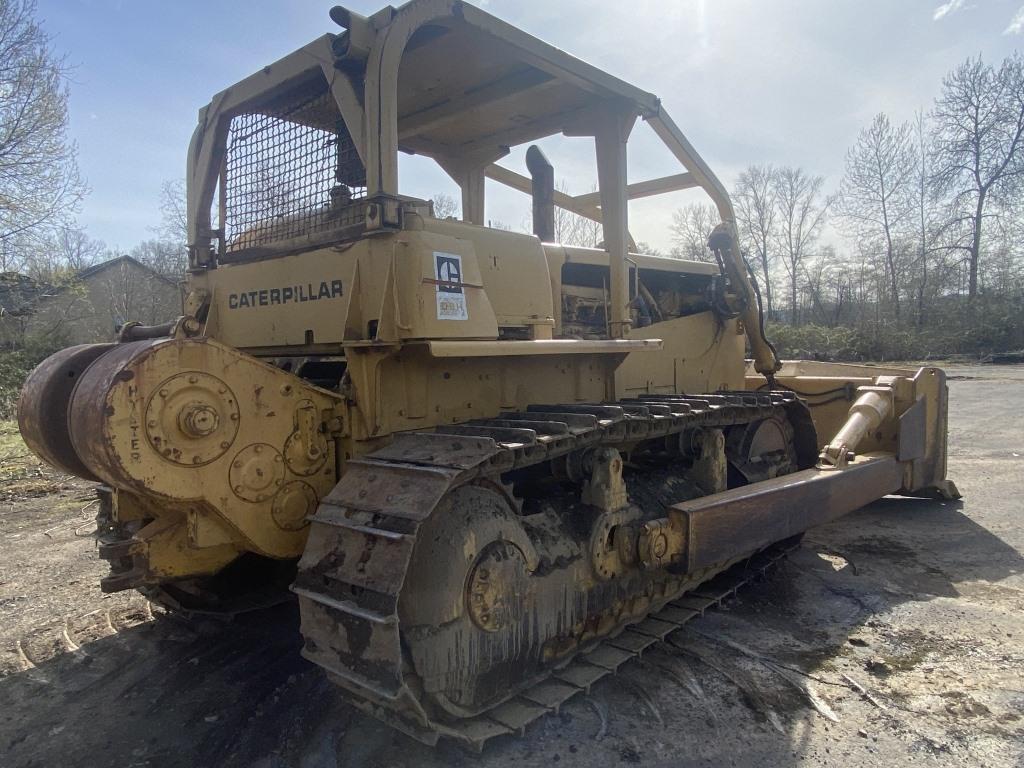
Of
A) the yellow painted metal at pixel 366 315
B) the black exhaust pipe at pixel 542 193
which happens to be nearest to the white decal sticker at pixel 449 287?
the yellow painted metal at pixel 366 315

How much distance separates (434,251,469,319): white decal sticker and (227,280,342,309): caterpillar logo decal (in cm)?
55

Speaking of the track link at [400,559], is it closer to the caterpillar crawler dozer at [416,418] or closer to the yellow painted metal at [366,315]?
the caterpillar crawler dozer at [416,418]

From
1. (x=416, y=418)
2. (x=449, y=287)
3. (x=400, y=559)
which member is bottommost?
(x=400, y=559)

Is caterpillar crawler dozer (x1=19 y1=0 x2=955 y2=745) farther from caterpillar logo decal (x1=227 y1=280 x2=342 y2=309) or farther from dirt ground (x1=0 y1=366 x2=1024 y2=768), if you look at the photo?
dirt ground (x1=0 y1=366 x2=1024 y2=768)

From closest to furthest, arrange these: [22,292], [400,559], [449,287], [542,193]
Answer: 1. [400,559]
2. [449,287]
3. [542,193]
4. [22,292]

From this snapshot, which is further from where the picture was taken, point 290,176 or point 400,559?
point 290,176

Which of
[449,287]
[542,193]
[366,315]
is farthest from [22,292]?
[449,287]

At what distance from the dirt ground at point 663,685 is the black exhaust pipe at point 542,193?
2.91m

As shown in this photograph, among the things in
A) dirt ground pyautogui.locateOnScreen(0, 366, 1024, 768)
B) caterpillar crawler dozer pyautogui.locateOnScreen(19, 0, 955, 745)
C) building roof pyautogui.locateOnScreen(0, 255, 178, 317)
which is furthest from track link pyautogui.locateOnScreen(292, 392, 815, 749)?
building roof pyautogui.locateOnScreen(0, 255, 178, 317)

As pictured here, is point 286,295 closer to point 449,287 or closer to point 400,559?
point 449,287

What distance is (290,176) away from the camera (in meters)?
3.91

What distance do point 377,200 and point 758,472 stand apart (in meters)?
3.53

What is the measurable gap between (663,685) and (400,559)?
1.73 metres

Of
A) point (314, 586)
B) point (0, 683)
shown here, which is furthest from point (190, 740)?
point (0, 683)
